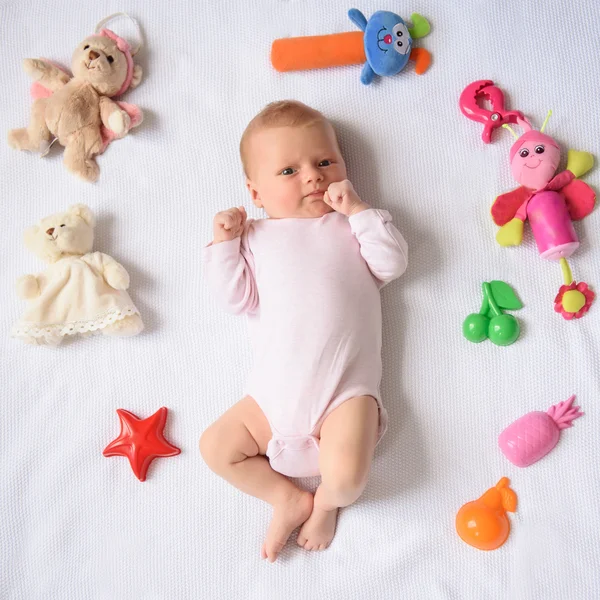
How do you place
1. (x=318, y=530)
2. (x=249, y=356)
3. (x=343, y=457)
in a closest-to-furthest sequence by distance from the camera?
(x=343, y=457) → (x=318, y=530) → (x=249, y=356)

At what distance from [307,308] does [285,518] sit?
40cm

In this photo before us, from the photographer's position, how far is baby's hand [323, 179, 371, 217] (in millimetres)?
1216

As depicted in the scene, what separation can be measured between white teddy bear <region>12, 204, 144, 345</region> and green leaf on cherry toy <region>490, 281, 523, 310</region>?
0.74 metres

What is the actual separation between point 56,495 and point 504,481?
897 millimetres

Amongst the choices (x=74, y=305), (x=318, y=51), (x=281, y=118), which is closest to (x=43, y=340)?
(x=74, y=305)

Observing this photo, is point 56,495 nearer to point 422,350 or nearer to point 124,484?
point 124,484

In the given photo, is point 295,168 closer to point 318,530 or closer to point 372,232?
point 372,232

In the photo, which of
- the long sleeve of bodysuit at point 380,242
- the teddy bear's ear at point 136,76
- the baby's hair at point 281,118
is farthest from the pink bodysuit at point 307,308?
the teddy bear's ear at point 136,76

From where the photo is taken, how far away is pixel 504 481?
1.20 m

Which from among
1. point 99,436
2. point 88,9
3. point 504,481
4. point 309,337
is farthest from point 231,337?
point 88,9

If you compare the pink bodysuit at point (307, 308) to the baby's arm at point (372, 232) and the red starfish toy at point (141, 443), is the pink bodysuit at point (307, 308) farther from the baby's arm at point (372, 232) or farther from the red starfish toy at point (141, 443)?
the red starfish toy at point (141, 443)

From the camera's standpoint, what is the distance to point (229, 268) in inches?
49.3

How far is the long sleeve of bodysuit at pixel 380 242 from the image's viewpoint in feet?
3.96

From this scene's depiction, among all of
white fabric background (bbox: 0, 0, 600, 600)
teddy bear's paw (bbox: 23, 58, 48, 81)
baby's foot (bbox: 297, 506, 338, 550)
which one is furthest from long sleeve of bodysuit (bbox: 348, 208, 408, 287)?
teddy bear's paw (bbox: 23, 58, 48, 81)
